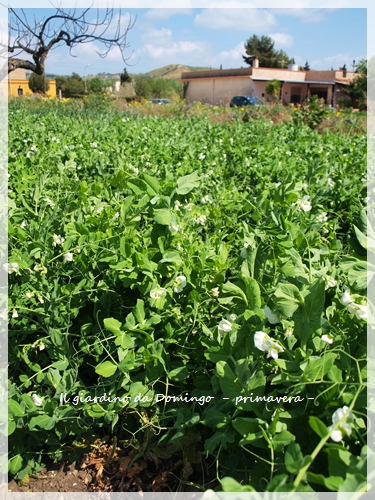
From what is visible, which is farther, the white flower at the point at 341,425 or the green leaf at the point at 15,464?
the green leaf at the point at 15,464

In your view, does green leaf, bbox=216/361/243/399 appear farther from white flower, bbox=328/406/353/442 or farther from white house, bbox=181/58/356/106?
white house, bbox=181/58/356/106

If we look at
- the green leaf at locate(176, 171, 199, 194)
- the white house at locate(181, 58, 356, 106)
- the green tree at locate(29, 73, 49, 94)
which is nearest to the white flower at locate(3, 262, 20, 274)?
the green leaf at locate(176, 171, 199, 194)

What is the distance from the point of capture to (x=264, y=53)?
3295 inches

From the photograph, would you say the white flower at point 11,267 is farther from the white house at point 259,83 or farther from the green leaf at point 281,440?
the white house at point 259,83

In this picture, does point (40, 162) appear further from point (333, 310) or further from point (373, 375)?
point (373, 375)

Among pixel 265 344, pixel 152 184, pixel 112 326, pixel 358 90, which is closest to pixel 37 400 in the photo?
pixel 112 326

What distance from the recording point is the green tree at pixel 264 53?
271 feet

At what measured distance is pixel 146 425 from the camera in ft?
5.91

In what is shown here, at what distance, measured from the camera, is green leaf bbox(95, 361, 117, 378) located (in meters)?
1.69

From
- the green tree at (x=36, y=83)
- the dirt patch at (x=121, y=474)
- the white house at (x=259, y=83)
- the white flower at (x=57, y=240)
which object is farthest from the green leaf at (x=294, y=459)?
the green tree at (x=36, y=83)

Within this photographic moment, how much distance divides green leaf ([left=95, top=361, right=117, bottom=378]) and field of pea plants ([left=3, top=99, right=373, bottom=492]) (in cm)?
2

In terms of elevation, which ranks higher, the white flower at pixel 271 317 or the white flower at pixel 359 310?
the white flower at pixel 359 310

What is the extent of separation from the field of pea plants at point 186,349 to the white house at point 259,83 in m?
46.4

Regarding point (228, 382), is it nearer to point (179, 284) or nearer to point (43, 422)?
point (179, 284)
